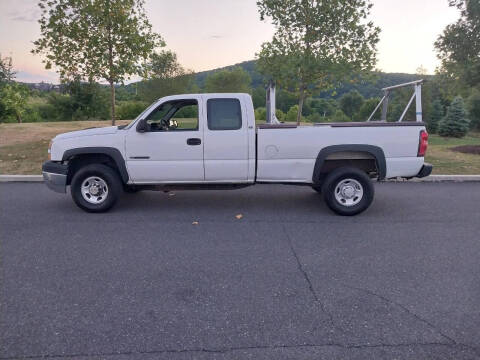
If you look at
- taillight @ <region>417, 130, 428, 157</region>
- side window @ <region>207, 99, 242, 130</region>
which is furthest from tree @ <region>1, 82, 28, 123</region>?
taillight @ <region>417, 130, 428, 157</region>

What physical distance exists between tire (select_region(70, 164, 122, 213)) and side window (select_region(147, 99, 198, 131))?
3.66 ft

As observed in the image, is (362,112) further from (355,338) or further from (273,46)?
(355,338)

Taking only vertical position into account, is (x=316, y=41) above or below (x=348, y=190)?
above

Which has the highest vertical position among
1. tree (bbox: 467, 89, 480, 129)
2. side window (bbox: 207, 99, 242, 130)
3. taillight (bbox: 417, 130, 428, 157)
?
tree (bbox: 467, 89, 480, 129)

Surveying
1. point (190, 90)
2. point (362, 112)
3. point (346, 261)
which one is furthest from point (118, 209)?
point (362, 112)

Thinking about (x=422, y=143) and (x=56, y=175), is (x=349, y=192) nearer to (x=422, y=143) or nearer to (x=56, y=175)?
(x=422, y=143)

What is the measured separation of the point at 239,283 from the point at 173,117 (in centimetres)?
393

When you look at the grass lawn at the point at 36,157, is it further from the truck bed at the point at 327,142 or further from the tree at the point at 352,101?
the tree at the point at 352,101

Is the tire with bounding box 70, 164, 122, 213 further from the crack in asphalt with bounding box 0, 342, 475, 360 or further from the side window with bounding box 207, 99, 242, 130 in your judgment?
the crack in asphalt with bounding box 0, 342, 475, 360

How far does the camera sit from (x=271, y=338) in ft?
10.3

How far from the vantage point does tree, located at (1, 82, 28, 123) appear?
3856 centimetres

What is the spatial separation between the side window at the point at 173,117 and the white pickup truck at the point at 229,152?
22 millimetres

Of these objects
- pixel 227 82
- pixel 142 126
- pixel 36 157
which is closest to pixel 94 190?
pixel 142 126

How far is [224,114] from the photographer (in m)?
6.68
